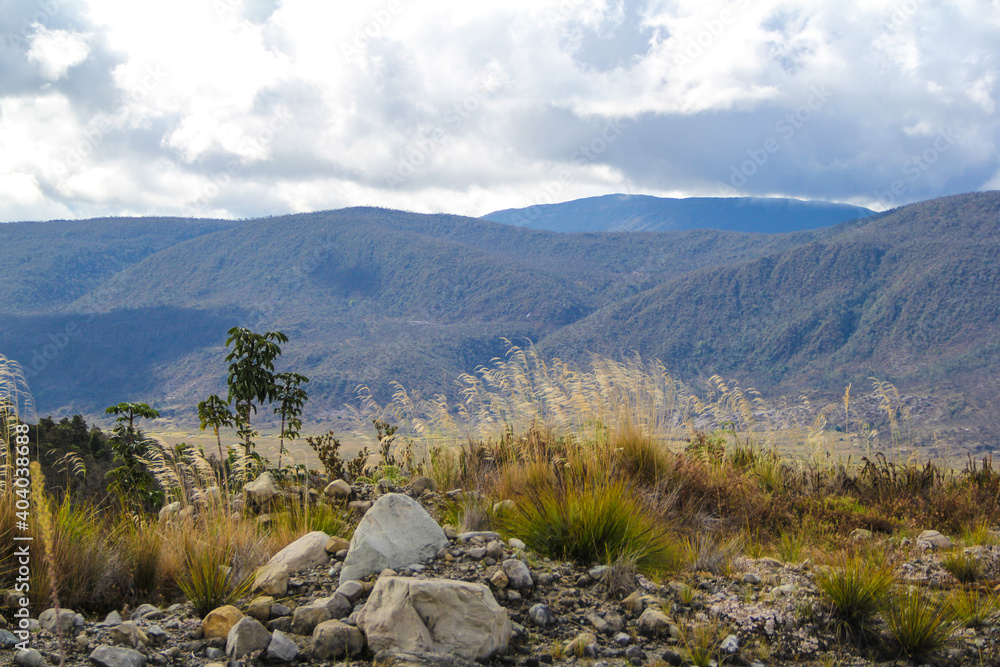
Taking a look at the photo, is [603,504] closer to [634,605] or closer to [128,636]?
[634,605]

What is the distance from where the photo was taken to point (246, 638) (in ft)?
12.2

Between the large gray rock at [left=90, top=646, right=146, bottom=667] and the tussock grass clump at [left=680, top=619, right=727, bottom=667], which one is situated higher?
the large gray rock at [left=90, top=646, right=146, bottom=667]

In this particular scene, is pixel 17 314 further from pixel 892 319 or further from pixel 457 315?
pixel 892 319

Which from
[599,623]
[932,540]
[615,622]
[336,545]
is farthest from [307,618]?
[932,540]

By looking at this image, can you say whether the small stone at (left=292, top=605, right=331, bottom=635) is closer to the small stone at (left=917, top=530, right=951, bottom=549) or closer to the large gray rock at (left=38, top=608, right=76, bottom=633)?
the large gray rock at (left=38, top=608, right=76, bottom=633)

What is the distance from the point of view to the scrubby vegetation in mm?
4457

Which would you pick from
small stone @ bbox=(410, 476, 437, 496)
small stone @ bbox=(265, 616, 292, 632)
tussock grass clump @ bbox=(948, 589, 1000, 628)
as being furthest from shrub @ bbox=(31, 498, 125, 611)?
tussock grass clump @ bbox=(948, 589, 1000, 628)

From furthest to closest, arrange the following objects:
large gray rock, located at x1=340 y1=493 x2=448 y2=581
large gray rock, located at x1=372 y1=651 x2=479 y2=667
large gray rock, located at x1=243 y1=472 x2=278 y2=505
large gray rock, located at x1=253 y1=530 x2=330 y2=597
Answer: large gray rock, located at x1=243 y1=472 x2=278 y2=505
large gray rock, located at x1=340 y1=493 x2=448 y2=581
large gray rock, located at x1=253 y1=530 x2=330 y2=597
large gray rock, located at x1=372 y1=651 x2=479 y2=667

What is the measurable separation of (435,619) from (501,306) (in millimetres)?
127457

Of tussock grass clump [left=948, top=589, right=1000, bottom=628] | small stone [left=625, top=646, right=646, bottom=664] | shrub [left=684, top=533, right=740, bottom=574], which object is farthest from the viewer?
shrub [left=684, top=533, right=740, bottom=574]

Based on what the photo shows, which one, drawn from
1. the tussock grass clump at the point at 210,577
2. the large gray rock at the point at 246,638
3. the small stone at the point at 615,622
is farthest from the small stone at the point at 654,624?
the tussock grass clump at the point at 210,577

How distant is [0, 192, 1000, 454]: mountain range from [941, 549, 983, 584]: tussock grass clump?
62.4m

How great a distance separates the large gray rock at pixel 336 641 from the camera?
12.4ft

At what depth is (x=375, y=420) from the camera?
382 inches
